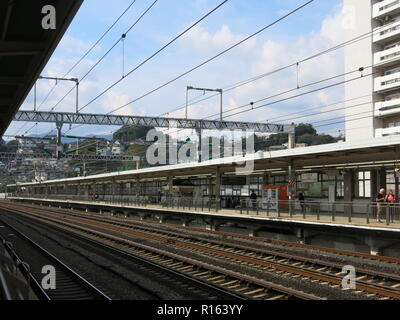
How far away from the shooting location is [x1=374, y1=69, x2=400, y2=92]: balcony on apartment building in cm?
4630

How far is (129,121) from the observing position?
31.8m

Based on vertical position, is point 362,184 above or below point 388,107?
below

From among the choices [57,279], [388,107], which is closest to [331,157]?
[57,279]

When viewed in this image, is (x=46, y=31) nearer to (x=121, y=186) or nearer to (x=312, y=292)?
(x=312, y=292)

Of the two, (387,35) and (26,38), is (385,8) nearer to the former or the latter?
(387,35)

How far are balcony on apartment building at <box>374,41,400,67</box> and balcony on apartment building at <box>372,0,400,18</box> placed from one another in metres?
3.55

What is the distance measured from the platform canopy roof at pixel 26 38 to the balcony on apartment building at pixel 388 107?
42.0 metres

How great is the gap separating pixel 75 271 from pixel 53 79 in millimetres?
16254

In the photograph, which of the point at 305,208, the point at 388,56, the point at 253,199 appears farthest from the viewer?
the point at 388,56

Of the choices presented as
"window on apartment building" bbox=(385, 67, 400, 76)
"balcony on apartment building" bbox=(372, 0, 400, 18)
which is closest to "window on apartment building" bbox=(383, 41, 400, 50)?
"window on apartment building" bbox=(385, 67, 400, 76)

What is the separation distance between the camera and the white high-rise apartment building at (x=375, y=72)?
47031mm

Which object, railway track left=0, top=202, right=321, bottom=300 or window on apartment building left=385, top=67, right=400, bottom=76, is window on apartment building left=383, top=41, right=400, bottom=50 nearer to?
window on apartment building left=385, top=67, right=400, bottom=76

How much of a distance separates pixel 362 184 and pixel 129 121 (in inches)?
654
